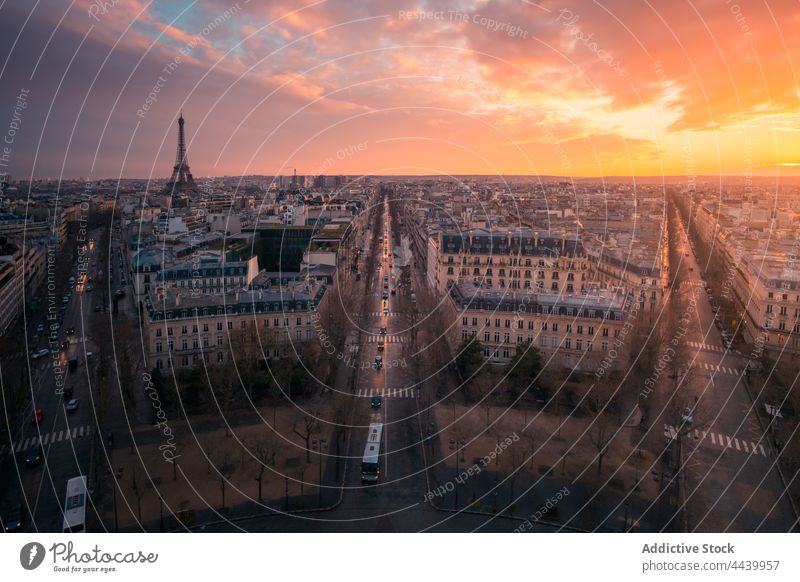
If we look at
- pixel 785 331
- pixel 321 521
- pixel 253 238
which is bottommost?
pixel 321 521

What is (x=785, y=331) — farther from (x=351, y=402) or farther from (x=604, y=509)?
(x=351, y=402)

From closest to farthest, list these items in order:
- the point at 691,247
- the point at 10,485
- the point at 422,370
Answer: the point at 10,485 < the point at 422,370 < the point at 691,247

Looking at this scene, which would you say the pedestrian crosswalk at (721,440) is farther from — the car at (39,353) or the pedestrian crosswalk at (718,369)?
the car at (39,353)

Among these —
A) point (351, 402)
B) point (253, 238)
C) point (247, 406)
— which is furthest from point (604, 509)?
point (253, 238)

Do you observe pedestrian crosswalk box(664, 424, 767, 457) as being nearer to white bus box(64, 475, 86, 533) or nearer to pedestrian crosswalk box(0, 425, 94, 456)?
white bus box(64, 475, 86, 533)

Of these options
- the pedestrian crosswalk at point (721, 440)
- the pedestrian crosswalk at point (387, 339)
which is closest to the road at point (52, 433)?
the pedestrian crosswalk at point (387, 339)

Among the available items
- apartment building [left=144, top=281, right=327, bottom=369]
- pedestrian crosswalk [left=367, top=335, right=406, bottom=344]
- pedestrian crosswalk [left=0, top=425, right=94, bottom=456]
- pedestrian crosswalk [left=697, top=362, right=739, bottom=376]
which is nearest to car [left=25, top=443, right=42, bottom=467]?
pedestrian crosswalk [left=0, top=425, right=94, bottom=456]

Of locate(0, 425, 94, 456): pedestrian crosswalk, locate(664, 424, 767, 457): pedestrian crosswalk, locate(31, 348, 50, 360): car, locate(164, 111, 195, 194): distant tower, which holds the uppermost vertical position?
locate(164, 111, 195, 194): distant tower
